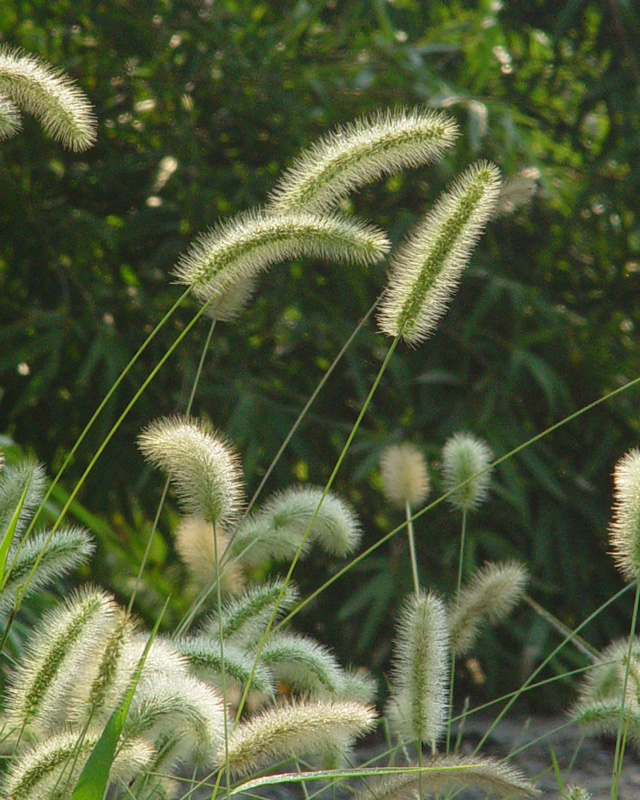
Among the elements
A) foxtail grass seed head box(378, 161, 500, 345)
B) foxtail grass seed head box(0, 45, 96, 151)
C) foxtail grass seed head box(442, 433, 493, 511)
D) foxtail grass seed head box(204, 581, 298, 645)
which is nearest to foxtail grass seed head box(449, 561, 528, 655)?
foxtail grass seed head box(442, 433, 493, 511)

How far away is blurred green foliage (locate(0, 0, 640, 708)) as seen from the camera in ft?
7.48

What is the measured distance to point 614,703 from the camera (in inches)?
43.4

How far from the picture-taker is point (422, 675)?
100 centimetres

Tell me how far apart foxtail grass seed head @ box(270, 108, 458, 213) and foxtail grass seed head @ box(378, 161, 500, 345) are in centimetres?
6

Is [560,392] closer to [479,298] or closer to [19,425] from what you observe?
[479,298]

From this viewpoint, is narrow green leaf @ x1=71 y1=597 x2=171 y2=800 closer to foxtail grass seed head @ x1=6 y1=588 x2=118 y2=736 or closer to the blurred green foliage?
foxtail grass seed head @ x1=6 y1=588 x2=118 y2=736

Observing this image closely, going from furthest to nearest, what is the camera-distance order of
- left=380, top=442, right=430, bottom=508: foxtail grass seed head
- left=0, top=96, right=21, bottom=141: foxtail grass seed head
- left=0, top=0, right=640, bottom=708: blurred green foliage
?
left=0, top=0, right=640, bottom=708: blurred green foliage, left=380, top=442, right=430, bottom=508: foxtail grass seed head, left=0, top=96, right=21, bottom=141: foxtail grass seed head

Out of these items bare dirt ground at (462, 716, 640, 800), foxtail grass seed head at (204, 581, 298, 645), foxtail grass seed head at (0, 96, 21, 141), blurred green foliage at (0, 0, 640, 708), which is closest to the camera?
foxtail grass seed head at (0, 96, 21, 141)

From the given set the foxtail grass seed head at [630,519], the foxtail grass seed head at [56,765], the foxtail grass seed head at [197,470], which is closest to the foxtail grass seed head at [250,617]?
the foxtail grass seed head at [197,470]

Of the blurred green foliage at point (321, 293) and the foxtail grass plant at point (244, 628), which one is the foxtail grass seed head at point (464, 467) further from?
the blurred green foliage at point (321, 293)

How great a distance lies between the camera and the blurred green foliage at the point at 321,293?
2.28 m

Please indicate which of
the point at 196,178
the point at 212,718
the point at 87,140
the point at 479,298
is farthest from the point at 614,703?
the point at 196,178

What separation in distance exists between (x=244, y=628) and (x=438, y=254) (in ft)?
1.52

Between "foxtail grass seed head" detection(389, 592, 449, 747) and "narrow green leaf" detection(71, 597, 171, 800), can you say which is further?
"foxtail grass seed head" detection(389, 592, 449, 747)
